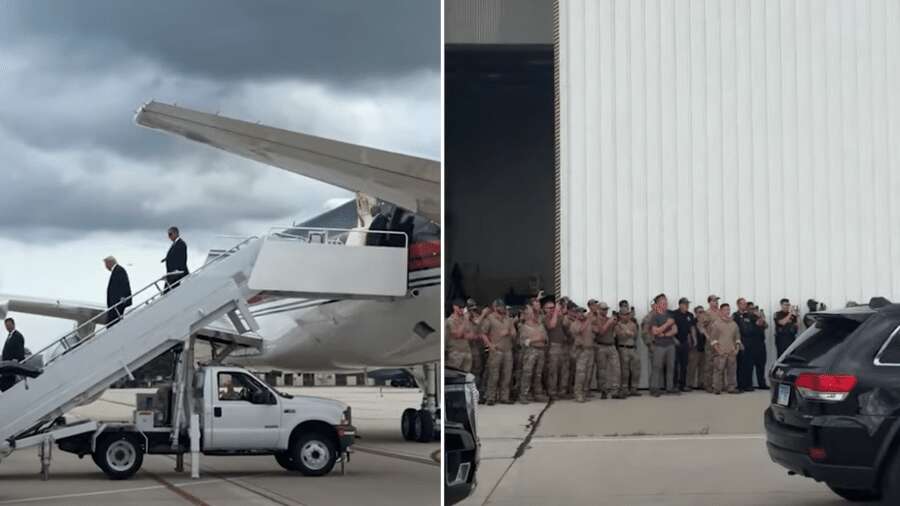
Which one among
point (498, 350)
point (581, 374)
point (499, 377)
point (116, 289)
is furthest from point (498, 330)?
point (116, 289)

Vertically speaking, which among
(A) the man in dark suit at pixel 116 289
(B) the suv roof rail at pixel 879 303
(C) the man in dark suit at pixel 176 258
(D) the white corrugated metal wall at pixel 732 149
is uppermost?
(D) the white corrugated metal wall at pixel 732 149

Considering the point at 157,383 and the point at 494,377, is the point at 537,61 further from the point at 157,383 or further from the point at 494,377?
the point at 157,383

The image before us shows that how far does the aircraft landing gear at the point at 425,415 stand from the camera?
14.0ft

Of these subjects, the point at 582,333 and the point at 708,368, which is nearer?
the point at 582,333

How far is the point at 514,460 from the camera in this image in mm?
4383

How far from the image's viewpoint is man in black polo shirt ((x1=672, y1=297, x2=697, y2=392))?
14.1 ft

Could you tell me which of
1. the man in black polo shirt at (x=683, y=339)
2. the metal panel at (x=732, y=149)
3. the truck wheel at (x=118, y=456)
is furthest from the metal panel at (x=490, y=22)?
the truck wheel at (x=118, y=456)

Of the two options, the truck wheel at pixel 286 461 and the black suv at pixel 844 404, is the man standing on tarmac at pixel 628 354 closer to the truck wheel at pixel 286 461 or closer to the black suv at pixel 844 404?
the black suv at pixel 844 404

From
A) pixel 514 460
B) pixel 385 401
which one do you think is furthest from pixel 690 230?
pixel 385 401

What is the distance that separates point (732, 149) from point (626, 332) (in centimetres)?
89

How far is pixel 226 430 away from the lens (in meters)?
5.91

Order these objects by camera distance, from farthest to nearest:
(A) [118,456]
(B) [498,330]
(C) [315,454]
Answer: (C) [315,454] < (A) [118,456] < (B) [498,330]

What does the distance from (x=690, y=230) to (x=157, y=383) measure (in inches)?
116

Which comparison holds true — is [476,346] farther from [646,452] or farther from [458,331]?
[646,452]
